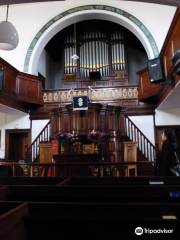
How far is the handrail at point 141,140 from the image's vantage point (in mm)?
9602

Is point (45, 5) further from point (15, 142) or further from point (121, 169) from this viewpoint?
point (121, 169)

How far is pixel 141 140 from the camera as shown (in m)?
9.76

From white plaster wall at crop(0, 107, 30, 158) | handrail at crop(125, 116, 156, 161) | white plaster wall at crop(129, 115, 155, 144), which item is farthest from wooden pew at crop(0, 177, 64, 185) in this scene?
white plaster wall at crop(0, 107, 30, 158)

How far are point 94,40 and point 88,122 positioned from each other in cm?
582

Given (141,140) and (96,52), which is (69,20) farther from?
(141,140)

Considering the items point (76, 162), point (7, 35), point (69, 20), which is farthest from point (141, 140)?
point (7, 35)

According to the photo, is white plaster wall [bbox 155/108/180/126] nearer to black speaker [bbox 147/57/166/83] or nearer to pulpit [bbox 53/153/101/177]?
black speaker [bbox 147/57/166/83]

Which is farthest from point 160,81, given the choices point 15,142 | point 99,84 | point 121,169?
point 15,142

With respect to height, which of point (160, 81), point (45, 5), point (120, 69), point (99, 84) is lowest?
point (160, 81)

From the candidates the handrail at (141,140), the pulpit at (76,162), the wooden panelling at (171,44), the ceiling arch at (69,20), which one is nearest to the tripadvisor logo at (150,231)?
the pulpit at (76,162)

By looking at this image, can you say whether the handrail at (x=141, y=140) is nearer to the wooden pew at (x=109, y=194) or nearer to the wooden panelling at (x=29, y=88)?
the wooden panelling at (x=29, y=88)

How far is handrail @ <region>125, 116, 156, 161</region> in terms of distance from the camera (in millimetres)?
9602

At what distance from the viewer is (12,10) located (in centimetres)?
1138

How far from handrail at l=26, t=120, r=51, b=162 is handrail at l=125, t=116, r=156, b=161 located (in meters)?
3.21
